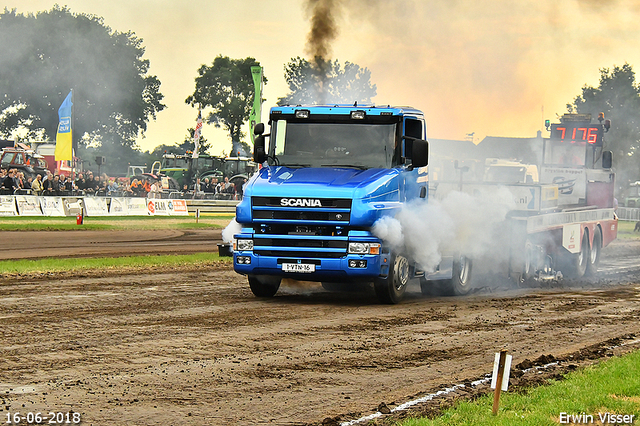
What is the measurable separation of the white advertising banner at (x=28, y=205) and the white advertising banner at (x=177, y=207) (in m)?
8.01

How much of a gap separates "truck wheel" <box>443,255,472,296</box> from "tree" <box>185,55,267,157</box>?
241ft

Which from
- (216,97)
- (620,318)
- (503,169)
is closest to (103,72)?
(216,97)

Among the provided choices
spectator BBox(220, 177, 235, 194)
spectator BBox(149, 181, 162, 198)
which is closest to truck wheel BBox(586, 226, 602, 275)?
spectator BBox(149, 181, 162, 198)

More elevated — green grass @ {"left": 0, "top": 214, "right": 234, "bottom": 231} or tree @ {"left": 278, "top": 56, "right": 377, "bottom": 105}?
tree @ {"left": 278, "top": 56, "right": 377, "bottom": 105}

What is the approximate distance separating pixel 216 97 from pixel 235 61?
4.67m

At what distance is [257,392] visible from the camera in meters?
6.82

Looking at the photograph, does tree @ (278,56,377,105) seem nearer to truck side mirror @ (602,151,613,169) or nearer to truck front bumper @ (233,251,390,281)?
truck side mirror @ (602,151,613,169)

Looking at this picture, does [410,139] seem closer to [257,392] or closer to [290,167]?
[290,167]

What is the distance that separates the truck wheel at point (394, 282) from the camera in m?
12.1

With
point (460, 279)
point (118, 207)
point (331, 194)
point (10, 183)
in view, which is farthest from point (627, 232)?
point (331, 194)

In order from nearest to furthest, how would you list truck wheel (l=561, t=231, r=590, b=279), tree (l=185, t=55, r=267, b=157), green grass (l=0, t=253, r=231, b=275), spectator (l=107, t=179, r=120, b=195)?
green grass (l=0, t=253, r=231, b=275) → truck wheel (l=561, t=231, r=590, b=279) → spectator (l=107, t=179, r=120, b=195) → tree (l=185, t=55, r=267, b=157)

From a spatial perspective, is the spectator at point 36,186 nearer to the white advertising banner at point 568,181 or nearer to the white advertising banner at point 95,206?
the white advertising banner at point 95,206

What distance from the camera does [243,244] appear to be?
12.2m

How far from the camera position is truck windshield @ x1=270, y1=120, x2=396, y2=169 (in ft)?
41.2
